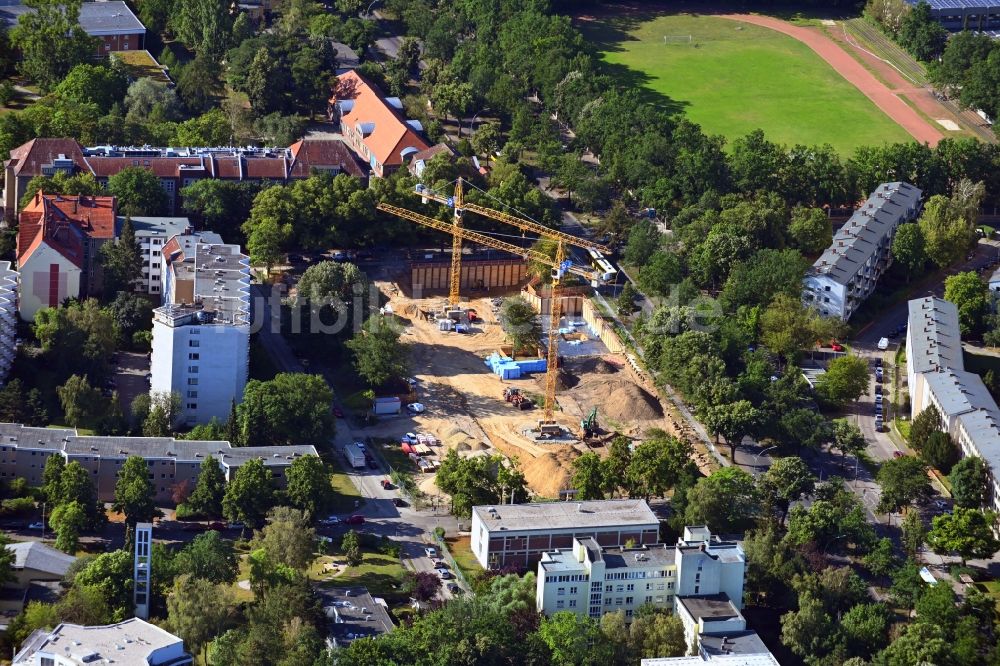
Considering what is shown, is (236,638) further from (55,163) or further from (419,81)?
(419,81)

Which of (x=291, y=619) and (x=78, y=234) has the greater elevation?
(x=78, y=234)

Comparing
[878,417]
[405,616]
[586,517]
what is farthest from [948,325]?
[405,616]

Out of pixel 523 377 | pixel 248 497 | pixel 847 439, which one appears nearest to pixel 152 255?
pixel 523 377

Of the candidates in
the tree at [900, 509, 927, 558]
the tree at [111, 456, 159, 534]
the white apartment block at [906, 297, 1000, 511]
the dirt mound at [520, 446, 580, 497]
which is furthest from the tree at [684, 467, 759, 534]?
the tree at [111, 456, 159, 534]

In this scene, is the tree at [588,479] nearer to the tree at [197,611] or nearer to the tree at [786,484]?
the tree at [786,484]

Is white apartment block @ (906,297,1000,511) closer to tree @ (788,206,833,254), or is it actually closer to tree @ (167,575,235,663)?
tree @ (788,206,833,254)

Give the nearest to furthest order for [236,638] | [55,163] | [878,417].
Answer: [236,638]
[878,417]
[55,163]

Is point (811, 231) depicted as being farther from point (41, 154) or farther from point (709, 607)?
point (41, 154)

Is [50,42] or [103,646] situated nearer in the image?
[103,646]
